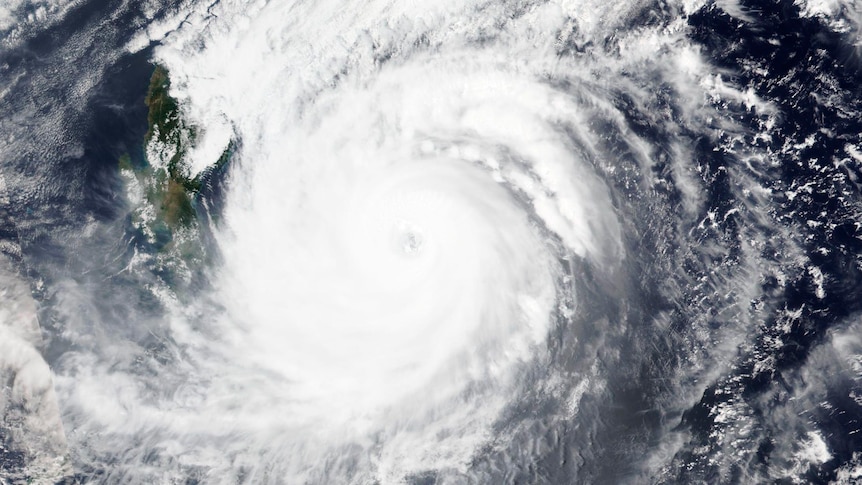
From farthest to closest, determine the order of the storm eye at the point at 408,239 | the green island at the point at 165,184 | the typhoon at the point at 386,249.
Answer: the green island at the point at 165,184, the storm eye at the point at 408,239, the typhoon at the point at 386,249

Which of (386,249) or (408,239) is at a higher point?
(408,239)

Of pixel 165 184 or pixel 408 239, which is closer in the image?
pixel 408 239

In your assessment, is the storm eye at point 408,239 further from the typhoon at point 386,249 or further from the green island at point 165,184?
the green island at point 165,184

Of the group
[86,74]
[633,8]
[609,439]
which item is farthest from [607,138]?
[86,74]

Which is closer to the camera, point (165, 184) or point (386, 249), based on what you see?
point (386, 249)

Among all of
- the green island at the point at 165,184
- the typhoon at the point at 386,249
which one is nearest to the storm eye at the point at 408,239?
the typhoon at the point at 386,249

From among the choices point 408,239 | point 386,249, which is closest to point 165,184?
point 386,249

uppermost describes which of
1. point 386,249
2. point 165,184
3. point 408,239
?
point 165,184

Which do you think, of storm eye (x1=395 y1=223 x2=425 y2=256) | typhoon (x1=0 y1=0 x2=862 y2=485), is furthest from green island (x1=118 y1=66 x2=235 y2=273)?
storm eye (x1=395 y1=223 x2=425 y2=256)

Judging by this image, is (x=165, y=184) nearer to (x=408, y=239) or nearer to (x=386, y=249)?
(x=386, y=249)
